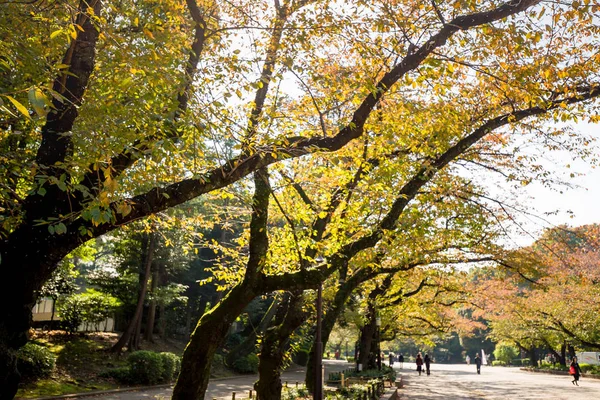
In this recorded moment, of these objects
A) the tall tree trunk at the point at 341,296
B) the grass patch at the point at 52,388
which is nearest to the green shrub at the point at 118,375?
the grass patch at the point at 52,388

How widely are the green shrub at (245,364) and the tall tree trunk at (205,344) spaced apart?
2342 centimetres

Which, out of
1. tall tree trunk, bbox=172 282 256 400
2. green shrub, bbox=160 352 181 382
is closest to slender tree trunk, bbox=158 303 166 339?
green shrub, bbox=160 352 181 382

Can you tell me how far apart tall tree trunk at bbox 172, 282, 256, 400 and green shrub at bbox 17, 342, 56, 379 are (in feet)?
32.3

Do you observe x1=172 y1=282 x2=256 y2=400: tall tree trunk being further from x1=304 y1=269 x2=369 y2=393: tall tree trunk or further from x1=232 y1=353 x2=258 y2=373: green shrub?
x1=232 y1=353 x2=258 y2=373: green shrub

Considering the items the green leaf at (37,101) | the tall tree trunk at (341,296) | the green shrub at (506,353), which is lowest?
the green shrub at (506,353)

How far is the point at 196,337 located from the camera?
358 inches

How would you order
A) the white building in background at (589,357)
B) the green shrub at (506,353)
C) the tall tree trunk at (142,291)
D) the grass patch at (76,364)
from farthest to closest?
the green shrub at (506,353) → the white building in background at (589,357) → the tall tree trunk at (142,291) → the grass patch at (76,364)

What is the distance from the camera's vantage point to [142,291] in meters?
25.7

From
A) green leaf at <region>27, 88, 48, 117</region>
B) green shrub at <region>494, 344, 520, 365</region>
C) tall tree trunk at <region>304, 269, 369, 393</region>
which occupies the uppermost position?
green leaf at <region>27, 88, 48, 117</region>

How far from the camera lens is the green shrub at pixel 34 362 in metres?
16.0

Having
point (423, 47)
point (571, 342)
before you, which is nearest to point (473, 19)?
point (423, 47)

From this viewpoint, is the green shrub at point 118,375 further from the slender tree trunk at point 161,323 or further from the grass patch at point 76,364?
the slender tree trunk at point 161,323

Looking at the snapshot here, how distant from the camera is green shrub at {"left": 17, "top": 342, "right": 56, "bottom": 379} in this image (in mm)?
15992

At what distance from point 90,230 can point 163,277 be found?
96.4 ft
